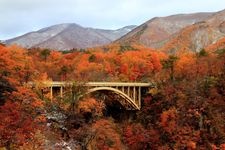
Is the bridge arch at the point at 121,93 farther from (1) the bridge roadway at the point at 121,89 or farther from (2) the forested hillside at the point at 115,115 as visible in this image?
(2) the forested hillside at the point at 115,115

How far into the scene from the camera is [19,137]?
1526 inches

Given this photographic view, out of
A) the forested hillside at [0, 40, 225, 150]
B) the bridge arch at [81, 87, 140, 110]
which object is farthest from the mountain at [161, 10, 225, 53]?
the bridge arch at [81, 87, 140, 110]

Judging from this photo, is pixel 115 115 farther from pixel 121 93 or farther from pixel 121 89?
pixel 121 93

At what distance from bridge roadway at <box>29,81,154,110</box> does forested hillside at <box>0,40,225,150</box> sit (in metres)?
1.05

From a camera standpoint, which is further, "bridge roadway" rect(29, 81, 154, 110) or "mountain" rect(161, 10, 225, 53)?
"mountain" rect(161, 10, 225, 53)

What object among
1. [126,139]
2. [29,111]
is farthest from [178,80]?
[29,111]

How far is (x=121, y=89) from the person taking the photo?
205 feet

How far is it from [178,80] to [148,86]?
4962 millimetres

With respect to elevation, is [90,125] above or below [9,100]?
below

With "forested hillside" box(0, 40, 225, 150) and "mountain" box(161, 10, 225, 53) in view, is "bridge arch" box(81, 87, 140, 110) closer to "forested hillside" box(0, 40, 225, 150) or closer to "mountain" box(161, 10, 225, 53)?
"forested hillside" box(0, 40, 225, 150)

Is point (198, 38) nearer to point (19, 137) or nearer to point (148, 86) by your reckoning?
point (148, 86)

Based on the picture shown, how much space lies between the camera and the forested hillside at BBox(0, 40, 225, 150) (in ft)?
145

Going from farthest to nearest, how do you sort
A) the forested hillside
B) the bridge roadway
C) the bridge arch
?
the bridge arch → the bridge roadway → the forested hillside

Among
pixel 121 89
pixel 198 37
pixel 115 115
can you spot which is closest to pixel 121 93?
pixel 121 89
